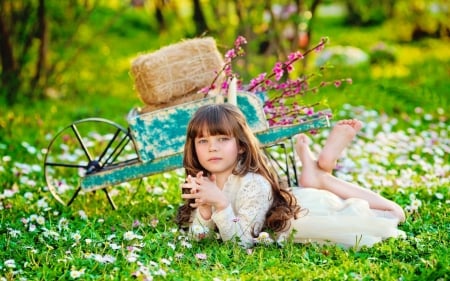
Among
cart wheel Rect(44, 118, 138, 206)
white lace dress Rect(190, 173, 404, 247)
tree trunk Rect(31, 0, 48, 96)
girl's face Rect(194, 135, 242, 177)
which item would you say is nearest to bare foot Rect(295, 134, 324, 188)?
white lace dress Rect(190, 173, 404, 247)

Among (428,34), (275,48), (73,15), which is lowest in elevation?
(428,34)

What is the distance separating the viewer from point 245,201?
4.24 meters

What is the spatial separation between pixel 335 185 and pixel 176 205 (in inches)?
40.9

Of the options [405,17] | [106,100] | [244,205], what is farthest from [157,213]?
[405,17]

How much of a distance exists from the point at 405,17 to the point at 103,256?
10.0 metres

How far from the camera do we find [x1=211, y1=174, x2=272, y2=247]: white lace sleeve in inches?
163

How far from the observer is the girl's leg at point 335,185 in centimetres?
460

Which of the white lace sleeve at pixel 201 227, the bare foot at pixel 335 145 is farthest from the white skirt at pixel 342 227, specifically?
the bare foot at pixel 335 145

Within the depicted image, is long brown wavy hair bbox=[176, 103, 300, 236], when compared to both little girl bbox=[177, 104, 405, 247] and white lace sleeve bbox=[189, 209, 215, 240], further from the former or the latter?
white lace sleeve bbox=[189, 209, 215, 240]

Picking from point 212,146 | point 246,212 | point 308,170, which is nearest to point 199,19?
point 308,170

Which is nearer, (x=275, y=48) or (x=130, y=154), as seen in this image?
(x=130, y=154)

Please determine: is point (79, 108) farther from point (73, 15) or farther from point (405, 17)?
point (405, 17)

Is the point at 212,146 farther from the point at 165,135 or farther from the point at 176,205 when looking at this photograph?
the point at 176,205

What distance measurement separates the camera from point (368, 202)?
4.64 meters
